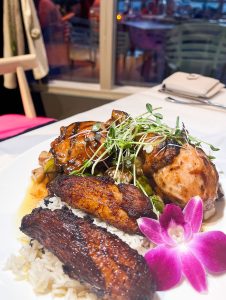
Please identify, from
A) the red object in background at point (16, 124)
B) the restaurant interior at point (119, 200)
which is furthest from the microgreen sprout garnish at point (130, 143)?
the red object in background at point (16, 124)

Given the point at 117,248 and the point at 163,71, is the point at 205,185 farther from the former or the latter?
the point at 163,71

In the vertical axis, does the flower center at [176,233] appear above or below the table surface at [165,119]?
above

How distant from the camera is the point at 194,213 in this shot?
1093 millimetres

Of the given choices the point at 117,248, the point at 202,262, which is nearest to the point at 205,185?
the point at 202,262

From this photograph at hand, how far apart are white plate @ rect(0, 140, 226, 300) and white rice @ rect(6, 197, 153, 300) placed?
21 mm

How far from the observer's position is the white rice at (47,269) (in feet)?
2.97

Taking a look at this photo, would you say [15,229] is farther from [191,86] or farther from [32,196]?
[191,86]

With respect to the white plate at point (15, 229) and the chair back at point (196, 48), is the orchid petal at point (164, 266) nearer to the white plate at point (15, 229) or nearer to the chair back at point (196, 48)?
the white plate at point (15, 229)

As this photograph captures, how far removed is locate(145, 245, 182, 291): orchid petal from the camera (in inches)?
36.3

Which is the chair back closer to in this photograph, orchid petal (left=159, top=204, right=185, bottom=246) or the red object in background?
the red object in background

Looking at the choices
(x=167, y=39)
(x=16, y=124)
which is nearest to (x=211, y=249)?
(x=16, y=124)

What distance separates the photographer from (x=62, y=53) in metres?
3.97

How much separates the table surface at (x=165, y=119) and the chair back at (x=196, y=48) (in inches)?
52.2

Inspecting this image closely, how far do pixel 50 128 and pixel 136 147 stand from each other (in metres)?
0.70
